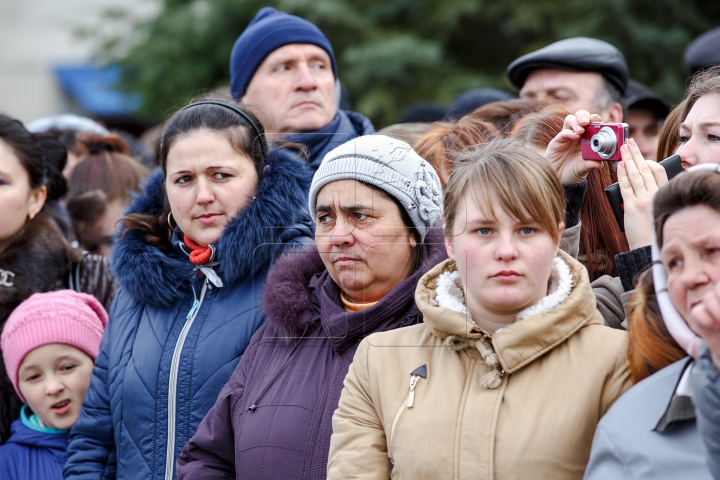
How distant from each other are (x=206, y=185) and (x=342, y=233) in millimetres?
786

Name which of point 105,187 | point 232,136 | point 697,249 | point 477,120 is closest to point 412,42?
point 105,187

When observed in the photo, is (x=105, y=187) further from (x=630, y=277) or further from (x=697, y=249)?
(x=697, y=249)

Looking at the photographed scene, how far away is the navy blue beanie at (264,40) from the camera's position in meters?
4.38

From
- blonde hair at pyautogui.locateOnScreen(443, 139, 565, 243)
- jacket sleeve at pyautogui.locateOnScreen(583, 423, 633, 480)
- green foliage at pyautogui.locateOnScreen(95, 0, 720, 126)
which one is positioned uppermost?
green foliage at pyautogui.locateOnScreen(95, 0, 720, 126)

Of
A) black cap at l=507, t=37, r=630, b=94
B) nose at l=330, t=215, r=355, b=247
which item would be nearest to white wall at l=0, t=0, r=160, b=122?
black cap at l=507, t=37, r=630, b=94

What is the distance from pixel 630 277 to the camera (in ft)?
7.98

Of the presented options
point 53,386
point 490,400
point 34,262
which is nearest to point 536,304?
point 490,400

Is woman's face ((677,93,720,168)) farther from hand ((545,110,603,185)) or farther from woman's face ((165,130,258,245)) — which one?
woman's face ((165,130,258,245))

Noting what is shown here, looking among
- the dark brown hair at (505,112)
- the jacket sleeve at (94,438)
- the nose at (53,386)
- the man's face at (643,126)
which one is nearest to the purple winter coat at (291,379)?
the jacket sleeve at (94,438)

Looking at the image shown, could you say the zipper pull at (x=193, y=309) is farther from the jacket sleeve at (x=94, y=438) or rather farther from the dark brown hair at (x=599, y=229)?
the dark brown hair at (x=599, y=229)

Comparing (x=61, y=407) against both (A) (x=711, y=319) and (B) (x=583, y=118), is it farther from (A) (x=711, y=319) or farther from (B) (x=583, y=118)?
(A) (x=711, y=319)

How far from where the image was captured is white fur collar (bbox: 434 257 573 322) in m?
2.15

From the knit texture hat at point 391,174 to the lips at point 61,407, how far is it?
1.48 meters

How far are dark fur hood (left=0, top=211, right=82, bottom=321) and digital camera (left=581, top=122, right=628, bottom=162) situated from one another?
2437 mm
